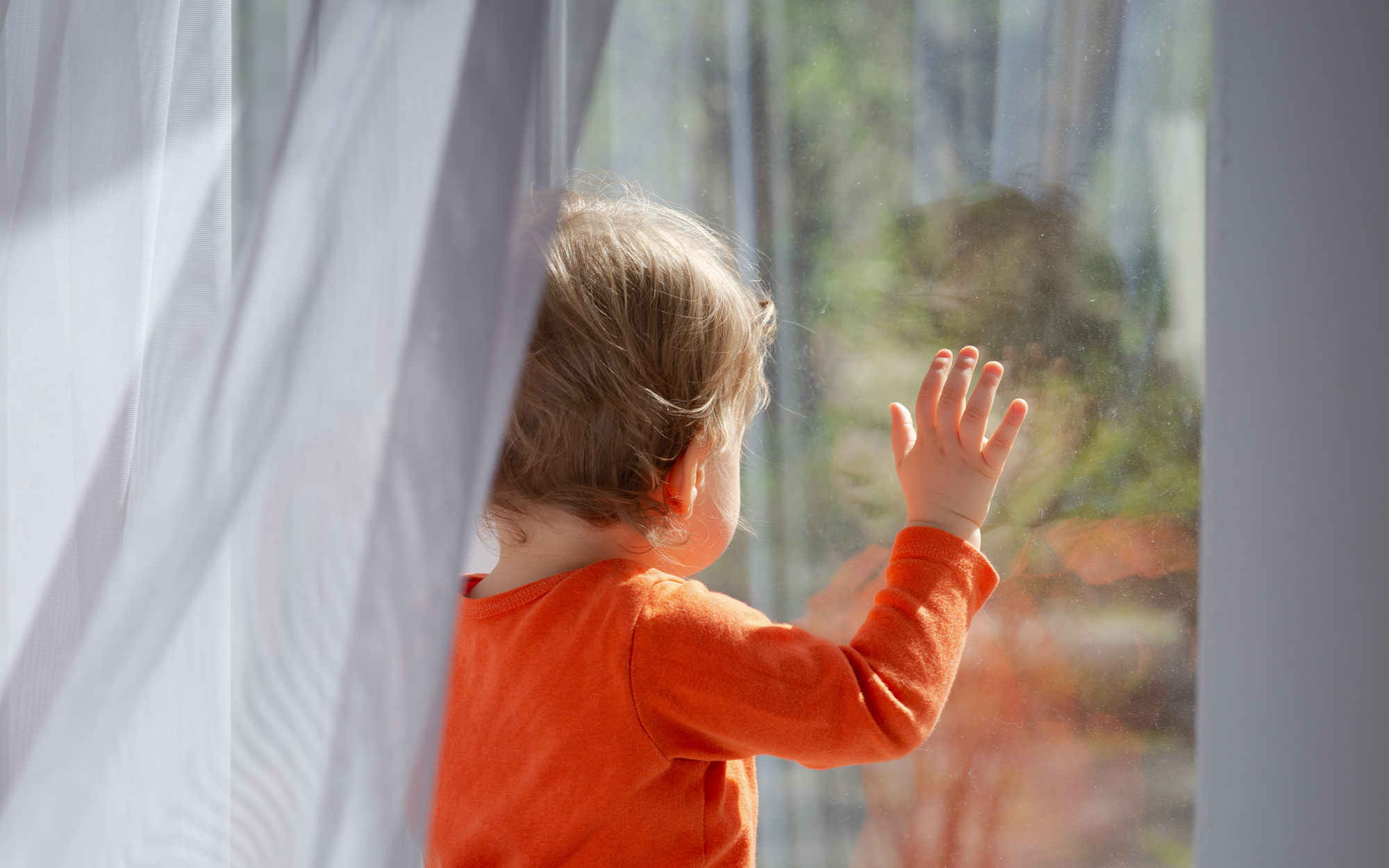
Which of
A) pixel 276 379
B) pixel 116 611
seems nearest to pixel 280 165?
pixel 276 379

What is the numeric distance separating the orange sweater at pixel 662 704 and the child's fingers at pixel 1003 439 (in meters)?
0.07

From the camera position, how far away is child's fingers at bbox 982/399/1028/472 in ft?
2.52

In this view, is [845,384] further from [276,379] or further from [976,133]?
[276,379]

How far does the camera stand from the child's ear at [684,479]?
773 millimetres

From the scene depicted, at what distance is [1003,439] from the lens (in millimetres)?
772

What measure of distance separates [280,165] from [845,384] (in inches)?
22.7

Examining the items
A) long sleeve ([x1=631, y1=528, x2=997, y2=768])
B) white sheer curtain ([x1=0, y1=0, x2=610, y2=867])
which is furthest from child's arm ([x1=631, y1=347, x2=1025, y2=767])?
white sheer curtain ([x1=0, y1=0, x2=610, y2=867])

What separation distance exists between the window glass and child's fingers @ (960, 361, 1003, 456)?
65 millimetres

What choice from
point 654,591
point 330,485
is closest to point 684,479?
point 654,591

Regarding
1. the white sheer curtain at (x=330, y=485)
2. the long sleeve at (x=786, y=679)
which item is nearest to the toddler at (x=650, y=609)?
the long sleeve at (x=786, y=679)

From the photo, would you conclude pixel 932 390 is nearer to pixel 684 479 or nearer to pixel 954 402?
pixel 954 402

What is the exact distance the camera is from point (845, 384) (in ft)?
3.14

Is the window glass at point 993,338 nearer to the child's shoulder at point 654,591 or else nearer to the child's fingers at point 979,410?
the child's fingers at point 979,410

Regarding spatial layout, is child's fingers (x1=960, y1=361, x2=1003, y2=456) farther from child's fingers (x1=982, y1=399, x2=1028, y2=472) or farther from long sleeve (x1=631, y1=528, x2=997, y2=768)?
long sleeve (x1=631, y1=528, x2=997, y2=768)
